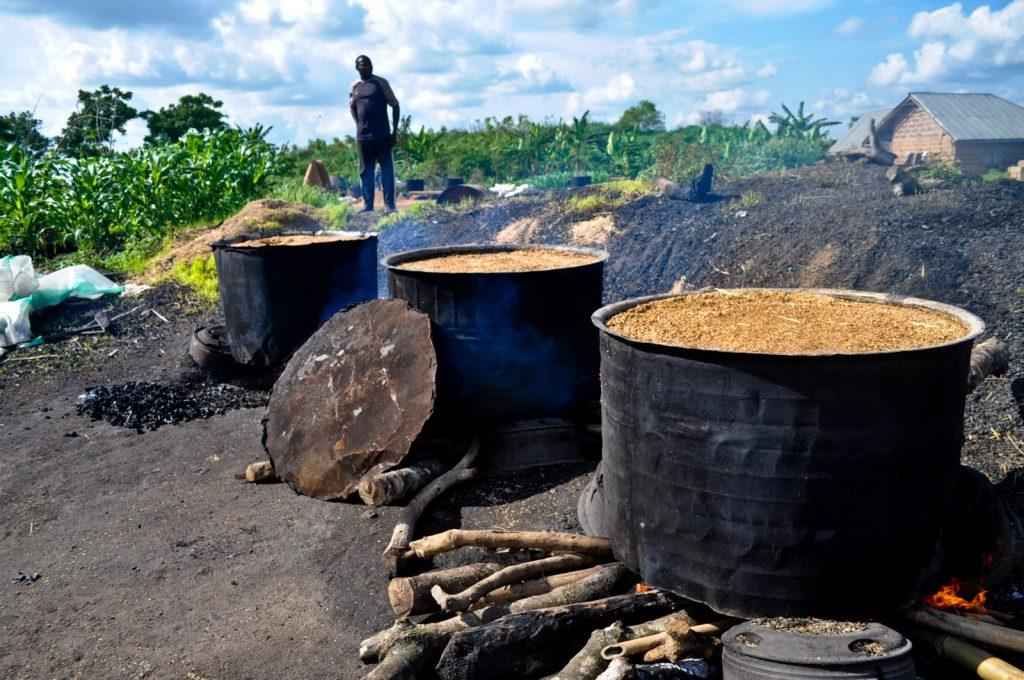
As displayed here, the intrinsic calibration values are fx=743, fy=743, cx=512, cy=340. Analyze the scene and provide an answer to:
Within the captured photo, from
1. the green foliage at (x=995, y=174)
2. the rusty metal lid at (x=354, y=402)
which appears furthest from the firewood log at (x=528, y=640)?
the green foliage at (x=995, y=174)

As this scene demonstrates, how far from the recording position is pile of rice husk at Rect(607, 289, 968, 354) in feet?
9.64

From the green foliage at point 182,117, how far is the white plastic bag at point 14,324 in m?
26.0

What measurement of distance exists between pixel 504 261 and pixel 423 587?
115 inches

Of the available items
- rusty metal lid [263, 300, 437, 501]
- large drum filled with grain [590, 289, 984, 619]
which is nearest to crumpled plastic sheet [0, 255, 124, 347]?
rusty metal lid [263, 300, 437, 501]

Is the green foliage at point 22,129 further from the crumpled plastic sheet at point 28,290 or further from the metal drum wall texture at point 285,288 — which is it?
the metal drum wall texture at point 285,288

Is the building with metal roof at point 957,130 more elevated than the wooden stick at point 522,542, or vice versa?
the building with metal roof at point 957,130

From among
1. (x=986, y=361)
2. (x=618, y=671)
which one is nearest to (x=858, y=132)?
(x=986, y=361)

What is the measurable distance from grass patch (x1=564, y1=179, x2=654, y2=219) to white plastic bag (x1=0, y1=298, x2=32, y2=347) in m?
8.00

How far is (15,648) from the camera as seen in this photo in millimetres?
3500

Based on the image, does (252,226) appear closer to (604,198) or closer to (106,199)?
(106,199)

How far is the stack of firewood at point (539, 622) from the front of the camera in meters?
2.82

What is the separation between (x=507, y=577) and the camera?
10.7 feet

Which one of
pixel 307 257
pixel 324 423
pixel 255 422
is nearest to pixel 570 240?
pixel 307 257

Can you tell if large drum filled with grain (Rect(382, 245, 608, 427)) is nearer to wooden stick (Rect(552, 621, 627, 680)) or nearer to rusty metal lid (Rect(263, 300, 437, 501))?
rusty metal lid (Rect(263, 300, 437, 501))
